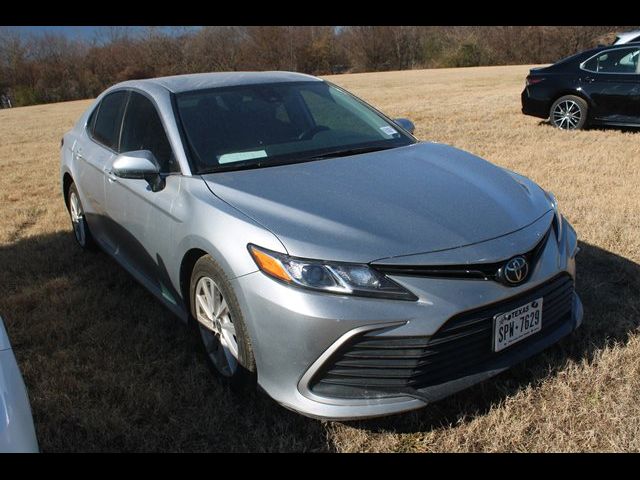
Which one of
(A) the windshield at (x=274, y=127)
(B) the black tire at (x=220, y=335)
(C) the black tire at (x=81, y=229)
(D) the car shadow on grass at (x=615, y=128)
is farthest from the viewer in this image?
(D) the car shadow on grass at (x=615, y=128)

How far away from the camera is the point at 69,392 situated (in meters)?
3.02

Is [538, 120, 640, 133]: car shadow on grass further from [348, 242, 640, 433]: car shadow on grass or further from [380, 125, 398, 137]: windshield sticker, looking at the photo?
[380, 125, 398, 137]: windshield sticker

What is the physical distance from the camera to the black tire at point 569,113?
9399 mm

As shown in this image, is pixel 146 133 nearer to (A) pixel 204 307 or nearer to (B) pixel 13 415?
(A) pixel 204 307

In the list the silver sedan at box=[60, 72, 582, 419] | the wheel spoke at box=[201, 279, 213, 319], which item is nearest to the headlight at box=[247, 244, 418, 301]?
the silver sedan at box=[60, 72, 582, 419]

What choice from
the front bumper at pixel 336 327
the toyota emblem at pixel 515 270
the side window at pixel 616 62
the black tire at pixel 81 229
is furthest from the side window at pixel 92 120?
the side window at pixel 616 62

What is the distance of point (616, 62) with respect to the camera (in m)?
9.23

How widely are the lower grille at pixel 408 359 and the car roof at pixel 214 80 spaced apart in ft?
6.96

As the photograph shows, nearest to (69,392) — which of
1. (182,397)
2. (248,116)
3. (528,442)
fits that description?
(182,397)


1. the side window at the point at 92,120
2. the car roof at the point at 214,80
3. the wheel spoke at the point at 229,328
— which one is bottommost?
the wheel spoke at the point at 229,328

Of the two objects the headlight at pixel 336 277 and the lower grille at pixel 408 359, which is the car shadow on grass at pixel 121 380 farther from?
the headlight at pixel 336 277

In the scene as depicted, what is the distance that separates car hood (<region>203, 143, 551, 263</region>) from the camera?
2395mm
